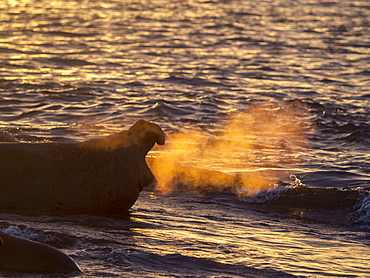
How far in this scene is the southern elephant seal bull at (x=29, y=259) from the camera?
20.3ft

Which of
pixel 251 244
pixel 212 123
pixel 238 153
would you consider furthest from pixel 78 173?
pixel 212 123

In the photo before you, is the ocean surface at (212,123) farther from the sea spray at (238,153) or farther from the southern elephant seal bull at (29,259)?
the southern elephant seal bull at (29,259)

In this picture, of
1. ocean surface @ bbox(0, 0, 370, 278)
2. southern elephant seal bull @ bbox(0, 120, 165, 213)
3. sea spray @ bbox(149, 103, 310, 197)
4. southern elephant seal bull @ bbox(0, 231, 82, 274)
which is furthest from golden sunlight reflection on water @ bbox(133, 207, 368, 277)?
sea spray @ bbox(149, 103, 310, 197)

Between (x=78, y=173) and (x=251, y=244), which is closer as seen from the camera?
(x=251, y=244)

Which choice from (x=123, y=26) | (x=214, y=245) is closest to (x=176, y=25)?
(x=123, y=26)

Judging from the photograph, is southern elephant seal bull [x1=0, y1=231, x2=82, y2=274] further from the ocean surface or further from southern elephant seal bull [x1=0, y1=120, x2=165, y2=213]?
southern elephant seal bull [x1=0, y1=120, x2=165, y2=213]

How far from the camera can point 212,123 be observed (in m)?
16.2

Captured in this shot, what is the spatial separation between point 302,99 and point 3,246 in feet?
44.5

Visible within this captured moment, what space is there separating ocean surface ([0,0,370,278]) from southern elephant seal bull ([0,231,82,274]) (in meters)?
0.23

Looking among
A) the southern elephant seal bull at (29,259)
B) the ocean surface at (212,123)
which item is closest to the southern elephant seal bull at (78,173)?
the ocean surface at (212,123)

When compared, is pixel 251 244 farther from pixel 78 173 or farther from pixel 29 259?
pixel 29 259

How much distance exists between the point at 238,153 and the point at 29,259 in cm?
776

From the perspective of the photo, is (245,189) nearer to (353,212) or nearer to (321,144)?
(353,212)

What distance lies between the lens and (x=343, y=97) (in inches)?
752
